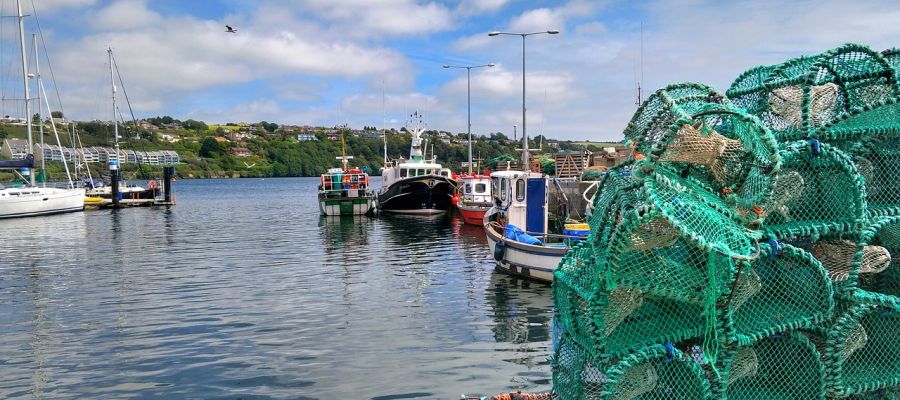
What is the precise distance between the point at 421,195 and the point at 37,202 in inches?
994

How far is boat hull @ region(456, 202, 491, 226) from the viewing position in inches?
1367

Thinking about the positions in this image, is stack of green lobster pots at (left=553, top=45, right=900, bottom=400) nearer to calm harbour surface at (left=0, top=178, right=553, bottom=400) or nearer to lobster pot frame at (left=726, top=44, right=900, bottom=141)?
lobster pot frame at (left=726, top=44, right=900, bottom=141)

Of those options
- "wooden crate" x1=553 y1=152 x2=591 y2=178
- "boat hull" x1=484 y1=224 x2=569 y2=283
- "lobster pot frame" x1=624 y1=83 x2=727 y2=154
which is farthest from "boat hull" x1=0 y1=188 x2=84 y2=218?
"lobster pot frame" x1=624 y1=83 x2=727 y2=154

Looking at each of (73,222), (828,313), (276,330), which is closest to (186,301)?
(276,330)

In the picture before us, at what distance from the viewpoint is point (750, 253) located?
16.2ft

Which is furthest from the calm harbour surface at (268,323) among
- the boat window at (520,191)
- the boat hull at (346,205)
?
the boat hull at (346,205)

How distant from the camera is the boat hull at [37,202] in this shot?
1740 inches

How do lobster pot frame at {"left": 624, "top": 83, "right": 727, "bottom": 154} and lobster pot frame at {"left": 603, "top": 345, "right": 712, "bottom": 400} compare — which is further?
lobster pot frame at {"left": 624, "top": 83, "right": 727, "bottom": 154}

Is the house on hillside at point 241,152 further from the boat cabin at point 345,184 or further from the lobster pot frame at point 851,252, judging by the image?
the lobster pot frame at point 851,252

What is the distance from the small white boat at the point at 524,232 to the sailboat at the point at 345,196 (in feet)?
63.0

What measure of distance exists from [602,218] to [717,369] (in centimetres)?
136

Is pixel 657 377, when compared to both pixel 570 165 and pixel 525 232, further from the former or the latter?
pixel 570 165

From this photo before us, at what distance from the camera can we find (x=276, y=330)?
12.9 metres

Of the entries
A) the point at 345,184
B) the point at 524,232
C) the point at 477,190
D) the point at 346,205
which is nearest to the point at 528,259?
the point at 524,232
